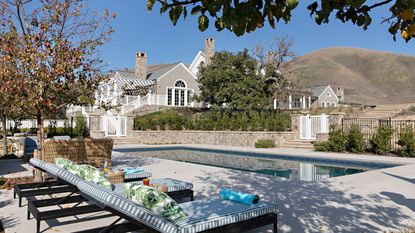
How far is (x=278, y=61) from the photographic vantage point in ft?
118

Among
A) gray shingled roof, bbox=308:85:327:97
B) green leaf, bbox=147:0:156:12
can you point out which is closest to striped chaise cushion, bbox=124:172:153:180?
green leaf, bbox=147:0:156:12

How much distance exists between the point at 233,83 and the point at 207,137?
6.39 metres

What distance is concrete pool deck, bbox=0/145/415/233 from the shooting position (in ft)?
17.3

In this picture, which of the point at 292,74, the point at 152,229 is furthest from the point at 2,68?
the point at 292,74

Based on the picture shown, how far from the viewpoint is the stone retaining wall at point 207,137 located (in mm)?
23375

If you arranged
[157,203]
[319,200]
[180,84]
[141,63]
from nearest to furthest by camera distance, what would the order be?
1. [157,203]
2. [319,200]
3. [141,63]
4. [180,84]

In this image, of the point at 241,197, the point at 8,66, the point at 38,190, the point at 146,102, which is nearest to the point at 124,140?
the point at 146,102

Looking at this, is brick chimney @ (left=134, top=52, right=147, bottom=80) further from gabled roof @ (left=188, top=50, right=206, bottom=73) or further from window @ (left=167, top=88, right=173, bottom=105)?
gabled roof @ (left=188, top=50, right=206, bottom=73)

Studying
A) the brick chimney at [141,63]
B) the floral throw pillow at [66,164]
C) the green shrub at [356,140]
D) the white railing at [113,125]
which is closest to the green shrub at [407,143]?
the green shrub at [356,140]

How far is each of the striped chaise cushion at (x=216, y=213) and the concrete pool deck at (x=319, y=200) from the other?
0.83m

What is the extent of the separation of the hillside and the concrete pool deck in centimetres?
9586

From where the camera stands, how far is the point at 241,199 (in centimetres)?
481

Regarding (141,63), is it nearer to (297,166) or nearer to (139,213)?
(297,166)

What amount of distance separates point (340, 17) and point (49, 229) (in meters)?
4.70
